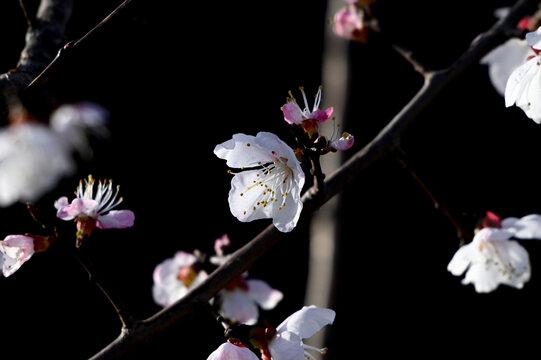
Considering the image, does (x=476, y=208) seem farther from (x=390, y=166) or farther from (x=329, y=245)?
(x=329, y=245)

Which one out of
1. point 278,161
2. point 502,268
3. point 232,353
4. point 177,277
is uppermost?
point 278,161

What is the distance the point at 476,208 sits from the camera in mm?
2559

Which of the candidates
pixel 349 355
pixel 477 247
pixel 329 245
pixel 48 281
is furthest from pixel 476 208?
pixel 48 281

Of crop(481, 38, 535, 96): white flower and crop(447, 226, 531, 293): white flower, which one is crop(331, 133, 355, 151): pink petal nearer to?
crop(447, 226, 531, 293): white flower

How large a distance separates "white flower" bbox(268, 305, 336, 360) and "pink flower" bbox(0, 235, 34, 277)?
366mm

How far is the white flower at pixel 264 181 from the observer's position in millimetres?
780

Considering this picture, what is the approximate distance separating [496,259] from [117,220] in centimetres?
73

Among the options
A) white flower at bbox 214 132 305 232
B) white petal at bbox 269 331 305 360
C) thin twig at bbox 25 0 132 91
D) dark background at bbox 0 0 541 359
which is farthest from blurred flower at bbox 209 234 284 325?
dark background at bbox 0 0 541 359

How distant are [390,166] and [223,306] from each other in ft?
5.10

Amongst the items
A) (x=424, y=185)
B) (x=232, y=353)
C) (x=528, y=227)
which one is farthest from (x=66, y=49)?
(x=528, y=227)

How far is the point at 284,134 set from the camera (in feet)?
7.12

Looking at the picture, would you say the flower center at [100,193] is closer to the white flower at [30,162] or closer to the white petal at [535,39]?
the white flower at [30,162]

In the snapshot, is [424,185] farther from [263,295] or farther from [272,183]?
[263,295]

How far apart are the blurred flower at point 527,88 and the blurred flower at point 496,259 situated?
24cm
